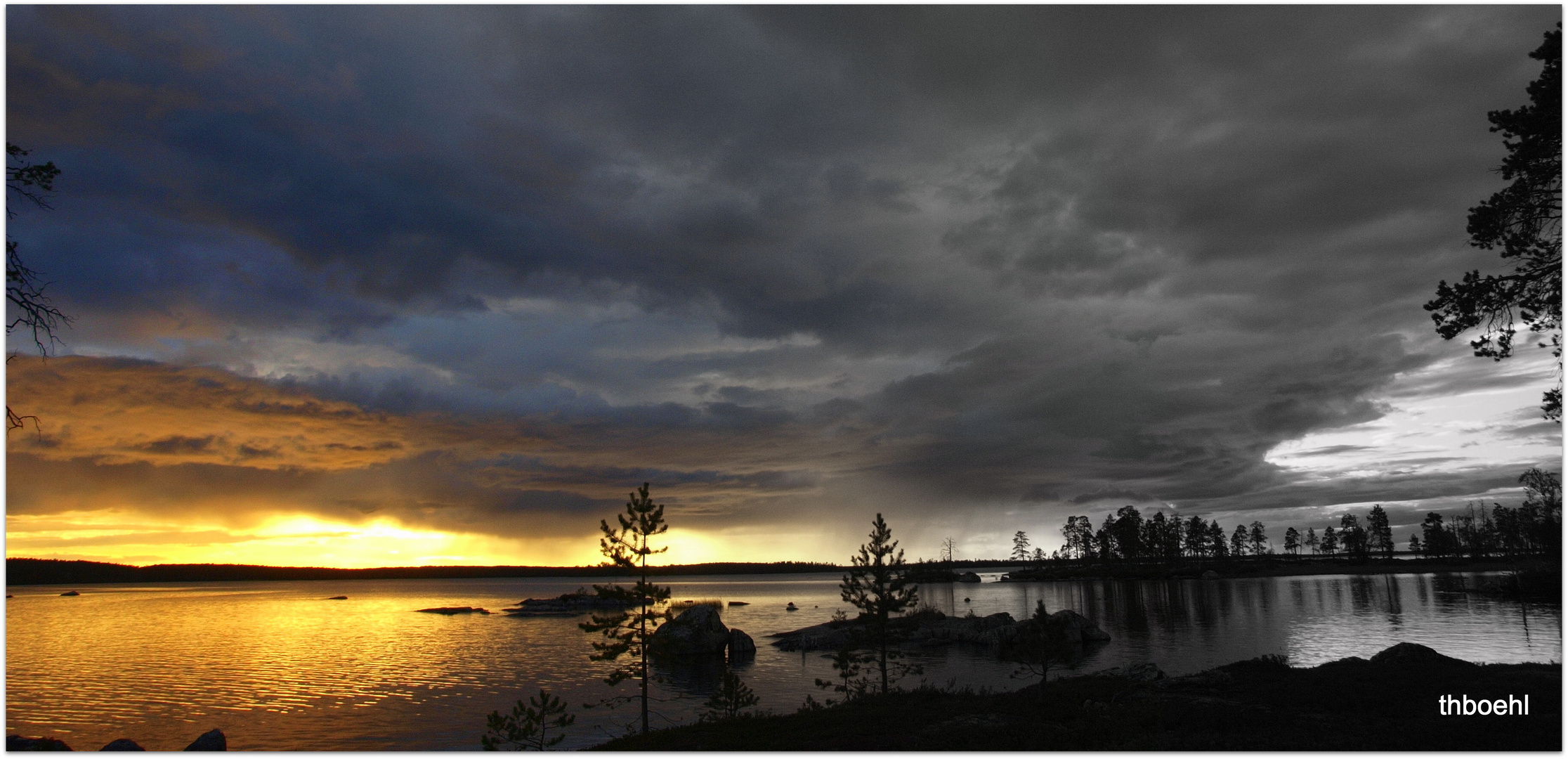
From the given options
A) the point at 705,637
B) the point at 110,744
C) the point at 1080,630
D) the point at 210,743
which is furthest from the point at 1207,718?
the point at 705,637

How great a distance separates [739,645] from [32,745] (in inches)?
1991

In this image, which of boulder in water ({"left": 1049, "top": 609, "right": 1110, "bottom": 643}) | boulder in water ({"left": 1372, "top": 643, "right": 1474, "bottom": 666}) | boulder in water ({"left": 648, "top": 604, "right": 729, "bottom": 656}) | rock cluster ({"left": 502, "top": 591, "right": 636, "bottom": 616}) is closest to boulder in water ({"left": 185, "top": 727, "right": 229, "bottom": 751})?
boulder in water ({"left": 648, "top": 604, "right": 729, "bottom": 656})

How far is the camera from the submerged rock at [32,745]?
93.9 feet

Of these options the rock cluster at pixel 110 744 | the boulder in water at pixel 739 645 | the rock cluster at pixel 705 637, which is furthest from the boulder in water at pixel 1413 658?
the rock cluster at pixel 110 744

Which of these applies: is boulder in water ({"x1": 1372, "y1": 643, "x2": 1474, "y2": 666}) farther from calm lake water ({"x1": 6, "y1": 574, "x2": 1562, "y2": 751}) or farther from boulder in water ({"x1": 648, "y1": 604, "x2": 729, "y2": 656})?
boulder in water ({"x1": 648, "y1": 604, "x2": 729, "y2": 656})

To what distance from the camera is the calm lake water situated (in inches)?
1656

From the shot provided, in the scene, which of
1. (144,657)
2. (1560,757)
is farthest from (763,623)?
(1560,757)

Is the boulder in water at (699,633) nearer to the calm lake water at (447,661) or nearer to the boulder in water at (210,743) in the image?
the calm lake water at (447,661)

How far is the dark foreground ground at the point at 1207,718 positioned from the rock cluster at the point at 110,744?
1832 cm

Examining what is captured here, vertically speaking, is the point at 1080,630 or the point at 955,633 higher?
the point at 1080,630

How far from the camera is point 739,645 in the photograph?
7188 centimetres

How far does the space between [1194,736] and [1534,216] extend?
646 inches

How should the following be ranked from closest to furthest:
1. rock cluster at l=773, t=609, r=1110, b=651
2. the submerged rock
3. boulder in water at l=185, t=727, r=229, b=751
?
the submerged rock
boulder in water at l=185, t=727, r=229, b=751
rock cluster at l=773, t=609, r=1110, b=651

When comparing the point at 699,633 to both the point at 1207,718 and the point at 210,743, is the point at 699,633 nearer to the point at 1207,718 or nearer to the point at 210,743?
the point at 210,743
